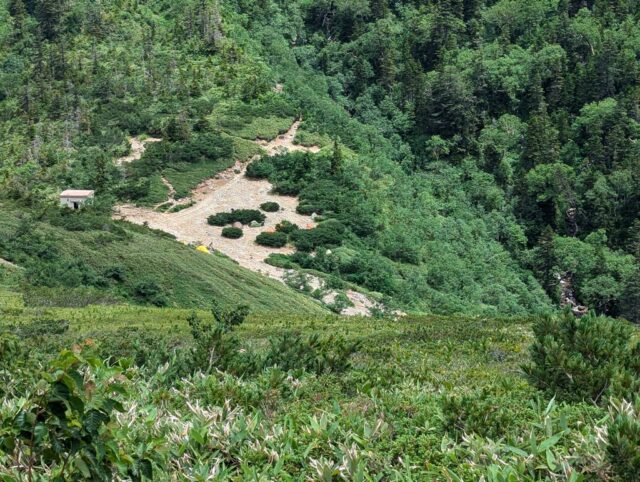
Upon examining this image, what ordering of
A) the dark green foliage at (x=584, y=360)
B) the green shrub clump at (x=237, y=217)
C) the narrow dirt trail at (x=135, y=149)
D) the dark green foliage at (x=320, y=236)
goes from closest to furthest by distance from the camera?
the dark green foliage at (x=584, y=360) → the dark green foliage at (x=320, y=236) → the green shrub clump at (x=237, y=217) → the narrow dirt trail at (x=135, y=149)

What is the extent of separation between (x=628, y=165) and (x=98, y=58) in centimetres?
4881

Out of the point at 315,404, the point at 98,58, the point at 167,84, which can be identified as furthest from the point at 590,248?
the point at 315,404

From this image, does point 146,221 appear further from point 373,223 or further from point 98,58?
point 98,58

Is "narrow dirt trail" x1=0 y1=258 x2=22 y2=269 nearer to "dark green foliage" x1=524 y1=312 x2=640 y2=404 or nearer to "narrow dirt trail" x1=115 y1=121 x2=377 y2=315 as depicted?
"narrow dirt trail" x1=115 y1=121 x2=377 y2=315

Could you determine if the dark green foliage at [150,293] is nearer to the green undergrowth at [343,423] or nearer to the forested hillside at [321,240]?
the forested hillside at [321,240]

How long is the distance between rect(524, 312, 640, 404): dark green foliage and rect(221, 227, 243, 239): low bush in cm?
4689

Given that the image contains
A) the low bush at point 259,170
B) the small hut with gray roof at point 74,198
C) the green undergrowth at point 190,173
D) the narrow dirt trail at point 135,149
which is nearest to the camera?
the small hut with gray roof at point 74,198

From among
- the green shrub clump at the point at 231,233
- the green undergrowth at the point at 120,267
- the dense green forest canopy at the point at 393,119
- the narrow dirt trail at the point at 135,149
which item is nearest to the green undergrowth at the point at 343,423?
the green undergrowth at the point at 120,267

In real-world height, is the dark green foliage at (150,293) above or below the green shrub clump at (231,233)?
above

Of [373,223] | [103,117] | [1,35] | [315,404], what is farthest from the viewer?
[1,35]

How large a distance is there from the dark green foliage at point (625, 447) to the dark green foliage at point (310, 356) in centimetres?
626

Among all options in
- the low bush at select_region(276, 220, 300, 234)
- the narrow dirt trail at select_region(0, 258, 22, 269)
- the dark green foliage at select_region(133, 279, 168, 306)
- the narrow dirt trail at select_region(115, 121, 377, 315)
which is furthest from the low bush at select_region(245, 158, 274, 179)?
the narrow dirt trail at select_region(0, 258, 22, 269)

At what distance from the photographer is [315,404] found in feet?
33.0

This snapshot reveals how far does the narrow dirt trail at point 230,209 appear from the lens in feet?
178
